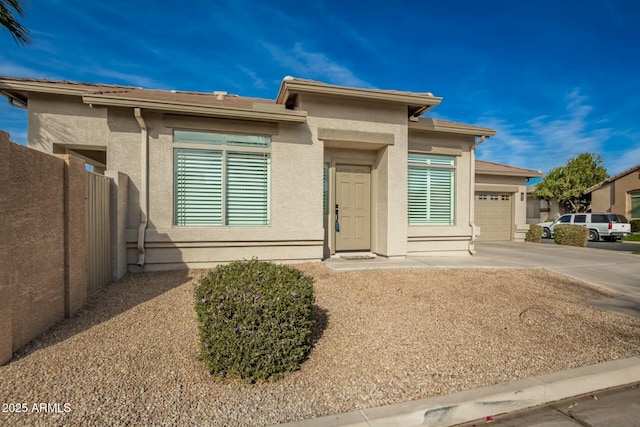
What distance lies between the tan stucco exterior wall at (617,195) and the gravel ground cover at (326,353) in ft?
86.0

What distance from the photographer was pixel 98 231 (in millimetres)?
5277

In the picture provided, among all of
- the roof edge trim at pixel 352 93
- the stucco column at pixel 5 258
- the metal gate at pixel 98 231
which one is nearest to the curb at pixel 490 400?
the stucco column at pixel 5 258

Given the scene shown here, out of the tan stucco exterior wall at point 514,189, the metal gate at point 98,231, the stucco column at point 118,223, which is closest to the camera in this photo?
the metal gate at point 98,231

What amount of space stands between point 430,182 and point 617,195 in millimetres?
25979

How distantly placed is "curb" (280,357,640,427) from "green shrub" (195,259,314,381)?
701 millimetres

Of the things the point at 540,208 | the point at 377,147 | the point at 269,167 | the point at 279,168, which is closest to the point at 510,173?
the point at 377,147

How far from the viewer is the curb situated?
2457 millimetres

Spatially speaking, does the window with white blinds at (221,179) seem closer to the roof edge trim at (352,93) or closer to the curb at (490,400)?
the roof edge trim at (352,93)

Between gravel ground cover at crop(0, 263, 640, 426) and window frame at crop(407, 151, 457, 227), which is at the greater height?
window frame at crop(407, 151, 457, 227)

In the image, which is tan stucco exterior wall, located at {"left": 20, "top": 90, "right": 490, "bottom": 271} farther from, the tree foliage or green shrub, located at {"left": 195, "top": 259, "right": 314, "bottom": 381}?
the tree foliage

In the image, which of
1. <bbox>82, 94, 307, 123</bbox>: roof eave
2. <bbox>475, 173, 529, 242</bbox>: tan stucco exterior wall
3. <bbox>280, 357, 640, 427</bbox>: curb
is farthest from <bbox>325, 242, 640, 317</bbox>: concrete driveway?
<bbox>475, 173, 529, 242</bbox>: tan stucco exterior wall

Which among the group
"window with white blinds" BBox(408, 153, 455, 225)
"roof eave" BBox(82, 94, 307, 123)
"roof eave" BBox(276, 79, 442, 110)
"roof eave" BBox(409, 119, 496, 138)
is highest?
"roof eave" BBox(276, 79, 442, 110)

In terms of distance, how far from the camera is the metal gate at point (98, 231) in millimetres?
4957

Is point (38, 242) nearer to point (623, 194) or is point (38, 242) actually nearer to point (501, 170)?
point (501, 170)
